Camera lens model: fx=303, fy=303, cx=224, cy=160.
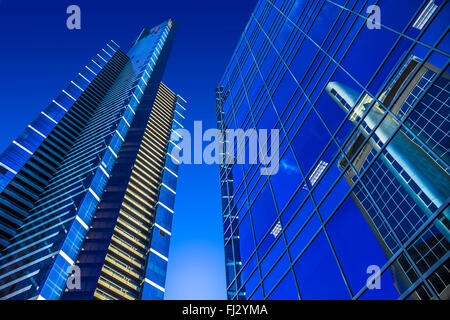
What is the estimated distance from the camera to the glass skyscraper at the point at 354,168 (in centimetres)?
828

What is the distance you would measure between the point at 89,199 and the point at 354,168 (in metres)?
55.6

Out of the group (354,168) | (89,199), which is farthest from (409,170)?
(89,199)

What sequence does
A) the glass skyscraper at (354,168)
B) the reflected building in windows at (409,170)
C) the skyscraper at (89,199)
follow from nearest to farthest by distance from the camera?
the reflected building in windows at (409,170) → the glass skyscraper at (354,168) → the skyscraper at (89,199)

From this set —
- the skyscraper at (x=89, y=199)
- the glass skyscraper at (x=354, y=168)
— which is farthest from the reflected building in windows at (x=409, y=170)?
the skyscraper at (x=89, y=199)

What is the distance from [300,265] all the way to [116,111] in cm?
8902

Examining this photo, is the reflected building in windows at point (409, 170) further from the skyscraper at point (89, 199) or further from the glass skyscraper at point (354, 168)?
the skyscraper at point (89, 199)

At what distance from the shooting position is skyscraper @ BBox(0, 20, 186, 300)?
46.9 metres

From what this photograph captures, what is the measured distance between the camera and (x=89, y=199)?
57219 millimetres

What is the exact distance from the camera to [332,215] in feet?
37.6

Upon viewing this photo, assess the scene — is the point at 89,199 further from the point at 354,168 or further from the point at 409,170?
the point at 409,170

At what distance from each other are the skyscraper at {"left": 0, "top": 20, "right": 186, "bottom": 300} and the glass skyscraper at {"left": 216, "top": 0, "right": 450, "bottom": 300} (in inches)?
1427

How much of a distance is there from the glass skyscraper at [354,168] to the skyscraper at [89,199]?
119 feet
